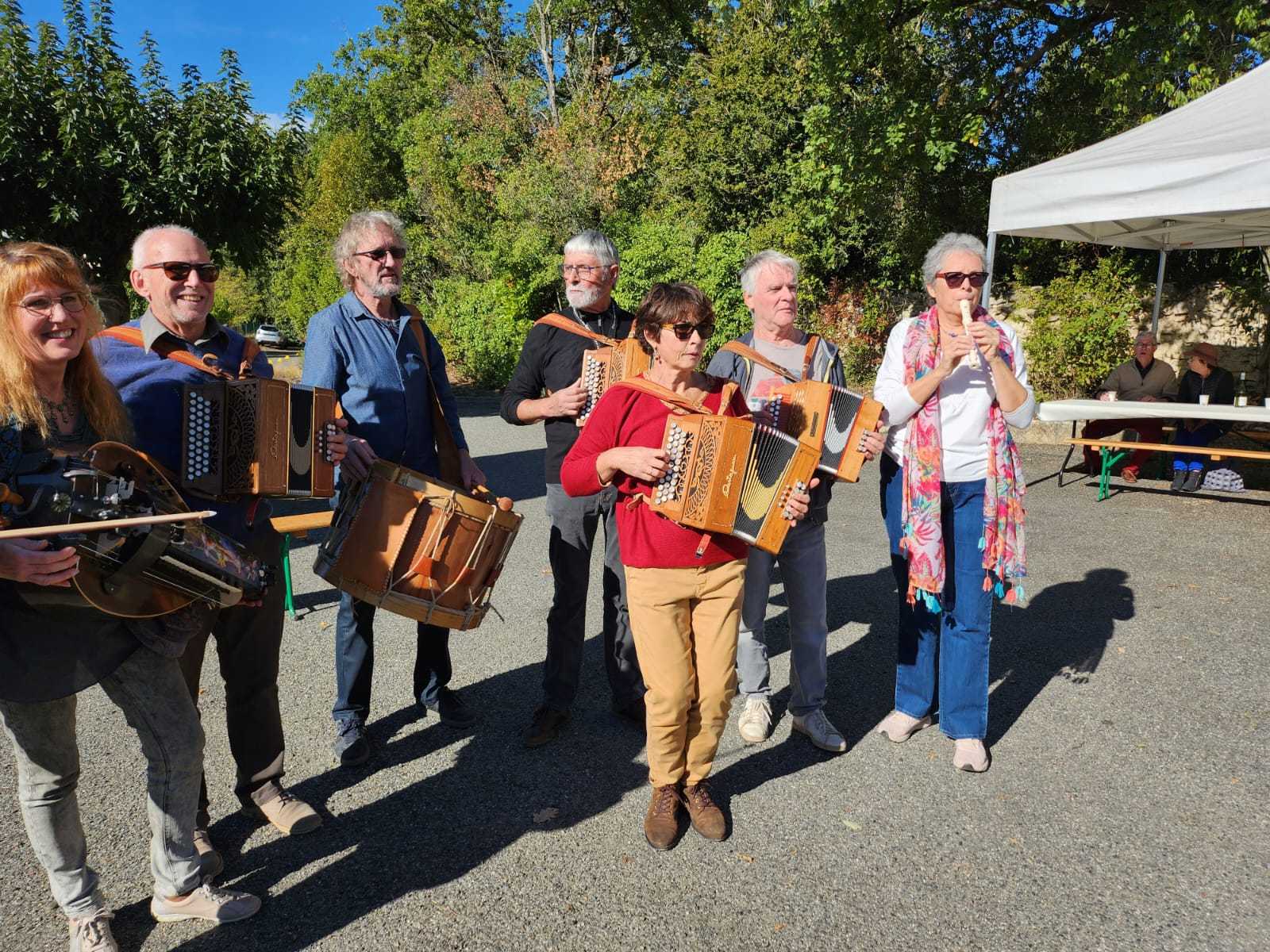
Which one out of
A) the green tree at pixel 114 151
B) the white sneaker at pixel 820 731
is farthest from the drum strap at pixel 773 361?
→ the green tree at pixel 114 151

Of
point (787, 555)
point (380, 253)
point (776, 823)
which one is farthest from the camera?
point (787, 555)

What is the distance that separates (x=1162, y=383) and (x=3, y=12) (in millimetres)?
13791

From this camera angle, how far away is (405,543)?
318 cm

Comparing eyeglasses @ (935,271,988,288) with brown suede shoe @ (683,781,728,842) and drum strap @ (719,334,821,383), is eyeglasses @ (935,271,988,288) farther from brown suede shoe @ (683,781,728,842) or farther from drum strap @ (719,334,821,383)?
brown suede shoe @ (683,781,728,842)

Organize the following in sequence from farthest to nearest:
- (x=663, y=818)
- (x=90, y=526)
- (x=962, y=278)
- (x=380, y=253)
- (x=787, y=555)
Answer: (x=787, y=555) → (x=380, y=253) → (x=962, y=278) → (x=663, y=818) → (x=90, y=526)

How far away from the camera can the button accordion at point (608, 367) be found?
11.9 ft

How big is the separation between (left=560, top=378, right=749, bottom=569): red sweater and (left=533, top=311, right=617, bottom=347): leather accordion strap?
0.87m

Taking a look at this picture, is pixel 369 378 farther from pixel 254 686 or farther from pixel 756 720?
pixel 756 720

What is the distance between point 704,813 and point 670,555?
1018mm

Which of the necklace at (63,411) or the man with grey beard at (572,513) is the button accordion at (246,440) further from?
the man with grey beard at (572,513)

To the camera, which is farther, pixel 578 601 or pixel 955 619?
pixel 578 601

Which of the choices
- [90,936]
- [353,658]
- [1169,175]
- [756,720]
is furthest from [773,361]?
[1169,175]

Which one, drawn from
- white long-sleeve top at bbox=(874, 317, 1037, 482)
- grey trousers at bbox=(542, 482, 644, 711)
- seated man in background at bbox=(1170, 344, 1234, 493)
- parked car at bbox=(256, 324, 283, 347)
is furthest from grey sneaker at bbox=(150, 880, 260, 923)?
parked car at bbox=(256, 324, 283, 347)

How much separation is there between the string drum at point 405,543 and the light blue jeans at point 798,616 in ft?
4.10
